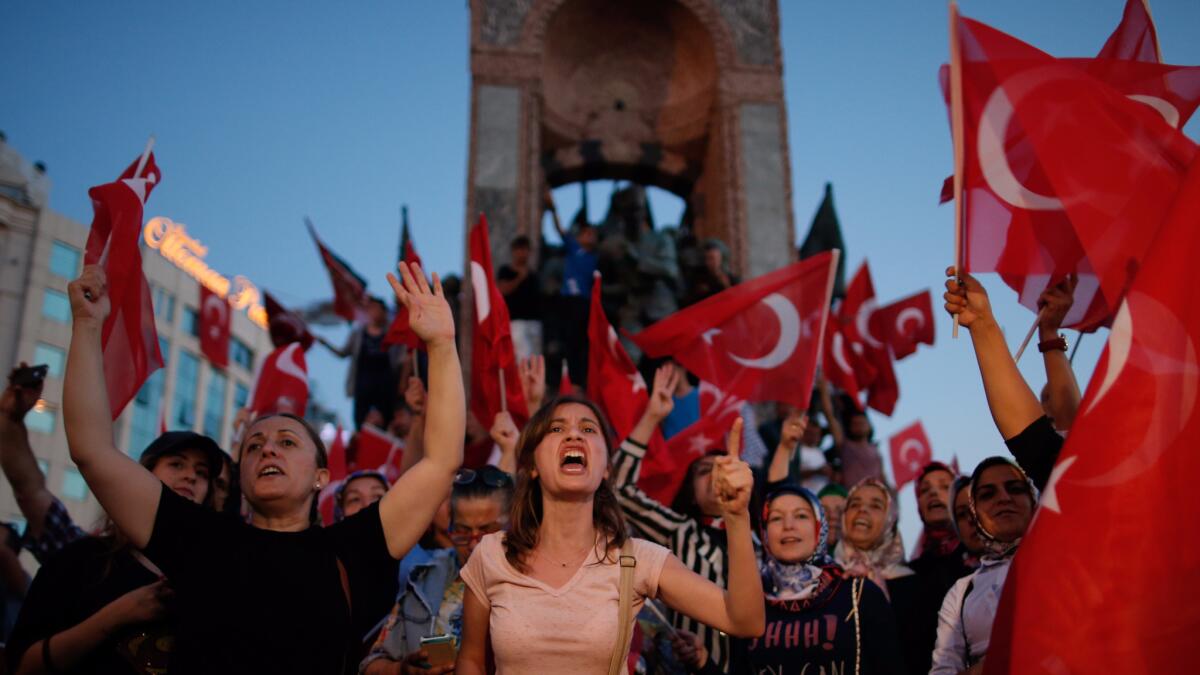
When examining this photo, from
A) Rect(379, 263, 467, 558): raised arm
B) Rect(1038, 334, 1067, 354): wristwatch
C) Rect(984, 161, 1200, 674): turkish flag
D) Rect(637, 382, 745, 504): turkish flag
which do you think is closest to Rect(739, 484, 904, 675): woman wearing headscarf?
Rect(1038, 334, 1067, 354): wristwatch

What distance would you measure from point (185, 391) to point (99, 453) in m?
49.5

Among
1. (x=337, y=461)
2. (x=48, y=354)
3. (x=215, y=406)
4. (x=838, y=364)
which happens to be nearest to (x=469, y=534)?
(x=337, y=461)

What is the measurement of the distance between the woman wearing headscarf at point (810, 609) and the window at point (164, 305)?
153ft

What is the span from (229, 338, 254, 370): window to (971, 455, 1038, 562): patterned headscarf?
5423 cm

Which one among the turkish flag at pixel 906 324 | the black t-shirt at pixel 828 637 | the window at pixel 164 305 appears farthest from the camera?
the window at pixel 164 305

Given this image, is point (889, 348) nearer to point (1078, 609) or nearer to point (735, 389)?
point (735, 389)

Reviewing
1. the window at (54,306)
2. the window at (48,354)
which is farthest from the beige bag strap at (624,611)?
the window at (54,306)

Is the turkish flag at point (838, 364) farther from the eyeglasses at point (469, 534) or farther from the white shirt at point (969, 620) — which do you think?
the eyeglasses at point (469, 534)

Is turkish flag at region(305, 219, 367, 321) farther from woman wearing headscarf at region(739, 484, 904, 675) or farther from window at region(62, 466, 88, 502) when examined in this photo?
window at region(62, 466, 88, 502)

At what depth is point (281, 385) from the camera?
7.46 m

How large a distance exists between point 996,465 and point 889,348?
20.1 feet

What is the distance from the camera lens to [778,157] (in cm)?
1534

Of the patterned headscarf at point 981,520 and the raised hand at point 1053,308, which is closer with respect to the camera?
the raised hand at point 1053,308

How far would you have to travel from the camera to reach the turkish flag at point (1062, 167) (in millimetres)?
3145
